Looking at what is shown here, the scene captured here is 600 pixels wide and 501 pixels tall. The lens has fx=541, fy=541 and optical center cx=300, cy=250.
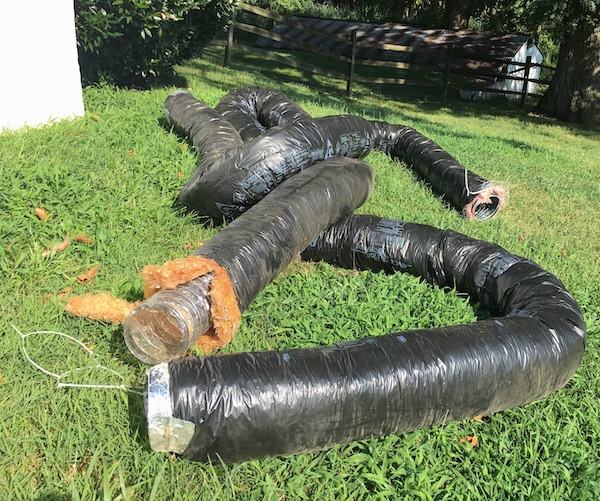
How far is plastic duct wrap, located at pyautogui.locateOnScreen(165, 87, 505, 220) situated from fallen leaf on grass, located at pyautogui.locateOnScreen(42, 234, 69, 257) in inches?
43.3

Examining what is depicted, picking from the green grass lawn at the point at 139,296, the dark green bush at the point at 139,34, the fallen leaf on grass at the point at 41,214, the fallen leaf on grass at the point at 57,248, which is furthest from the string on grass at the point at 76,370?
the dark green bush at the point at 139,34

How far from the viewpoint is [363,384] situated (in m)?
2.71

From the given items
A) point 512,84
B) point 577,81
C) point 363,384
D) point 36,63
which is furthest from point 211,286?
point 512,84

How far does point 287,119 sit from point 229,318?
12.5ft

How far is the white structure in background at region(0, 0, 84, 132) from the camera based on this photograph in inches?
219

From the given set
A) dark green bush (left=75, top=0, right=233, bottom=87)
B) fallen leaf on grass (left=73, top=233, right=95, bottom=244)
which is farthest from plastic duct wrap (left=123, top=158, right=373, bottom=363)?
dark green bush (left=75, top=0, right=233, bottom=87)

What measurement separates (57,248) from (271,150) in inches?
75.7

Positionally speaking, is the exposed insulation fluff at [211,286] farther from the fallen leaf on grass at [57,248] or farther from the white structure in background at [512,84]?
the white structure in background at [512,84]

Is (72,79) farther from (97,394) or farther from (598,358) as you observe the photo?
(598,358)

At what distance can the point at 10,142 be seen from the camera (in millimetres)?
5363

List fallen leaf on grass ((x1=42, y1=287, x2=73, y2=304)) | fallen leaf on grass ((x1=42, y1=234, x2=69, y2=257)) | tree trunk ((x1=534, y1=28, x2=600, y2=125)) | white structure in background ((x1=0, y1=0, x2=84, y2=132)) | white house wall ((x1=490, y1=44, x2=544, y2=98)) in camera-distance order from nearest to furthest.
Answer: fallen leaf on grass ((x1=42, y1=287, x2=73, y2=304)), fallen leaf on grass ((x1=42, y1=234, x2=69, y2=257)), white structure in background ((x1=0, y1=0, x2=84, y2=132)), tree trunk ((x1=534, y1=28, x2=600, y2=125)), white house wall ((x1=490, y1=44, x2=544, y2=98))

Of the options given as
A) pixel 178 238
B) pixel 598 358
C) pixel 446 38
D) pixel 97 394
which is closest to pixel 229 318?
pixel 97 394

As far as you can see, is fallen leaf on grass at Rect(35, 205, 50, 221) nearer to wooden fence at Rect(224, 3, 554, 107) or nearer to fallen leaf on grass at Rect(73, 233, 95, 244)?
fallen leaf on grass at Rect(73, 233, 95, 244)

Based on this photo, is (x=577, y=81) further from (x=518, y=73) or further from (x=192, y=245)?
(x=192, y=245)
